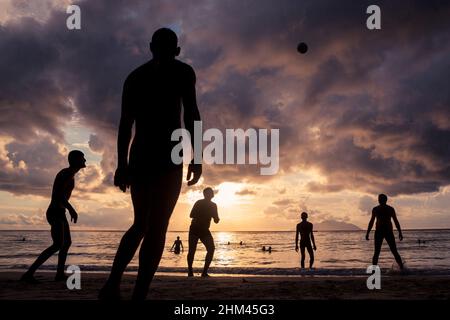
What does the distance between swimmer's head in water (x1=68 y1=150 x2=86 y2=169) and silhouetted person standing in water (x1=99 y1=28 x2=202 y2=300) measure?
4074 mm

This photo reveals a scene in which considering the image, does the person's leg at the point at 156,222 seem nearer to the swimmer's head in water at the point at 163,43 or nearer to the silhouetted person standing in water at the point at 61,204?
→ the swimmer's head in water at the point at 163,43

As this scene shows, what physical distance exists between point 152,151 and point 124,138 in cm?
31

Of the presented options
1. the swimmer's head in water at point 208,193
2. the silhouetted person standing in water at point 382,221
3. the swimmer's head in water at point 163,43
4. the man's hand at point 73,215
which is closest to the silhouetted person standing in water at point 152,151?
the swimmer's head in water at point 163,43

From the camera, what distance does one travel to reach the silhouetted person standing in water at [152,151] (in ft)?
11.5

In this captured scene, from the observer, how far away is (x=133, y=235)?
3514mm

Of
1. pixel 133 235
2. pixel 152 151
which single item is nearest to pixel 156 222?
pixel 133 235

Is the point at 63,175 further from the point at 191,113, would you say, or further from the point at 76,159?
the point at 191,113

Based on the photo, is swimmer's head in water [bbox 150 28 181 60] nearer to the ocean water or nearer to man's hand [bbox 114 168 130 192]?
man's hand [bbox 114 168 130 192]

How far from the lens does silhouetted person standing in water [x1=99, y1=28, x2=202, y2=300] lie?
349 cm

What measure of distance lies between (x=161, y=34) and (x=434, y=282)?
6607mm
